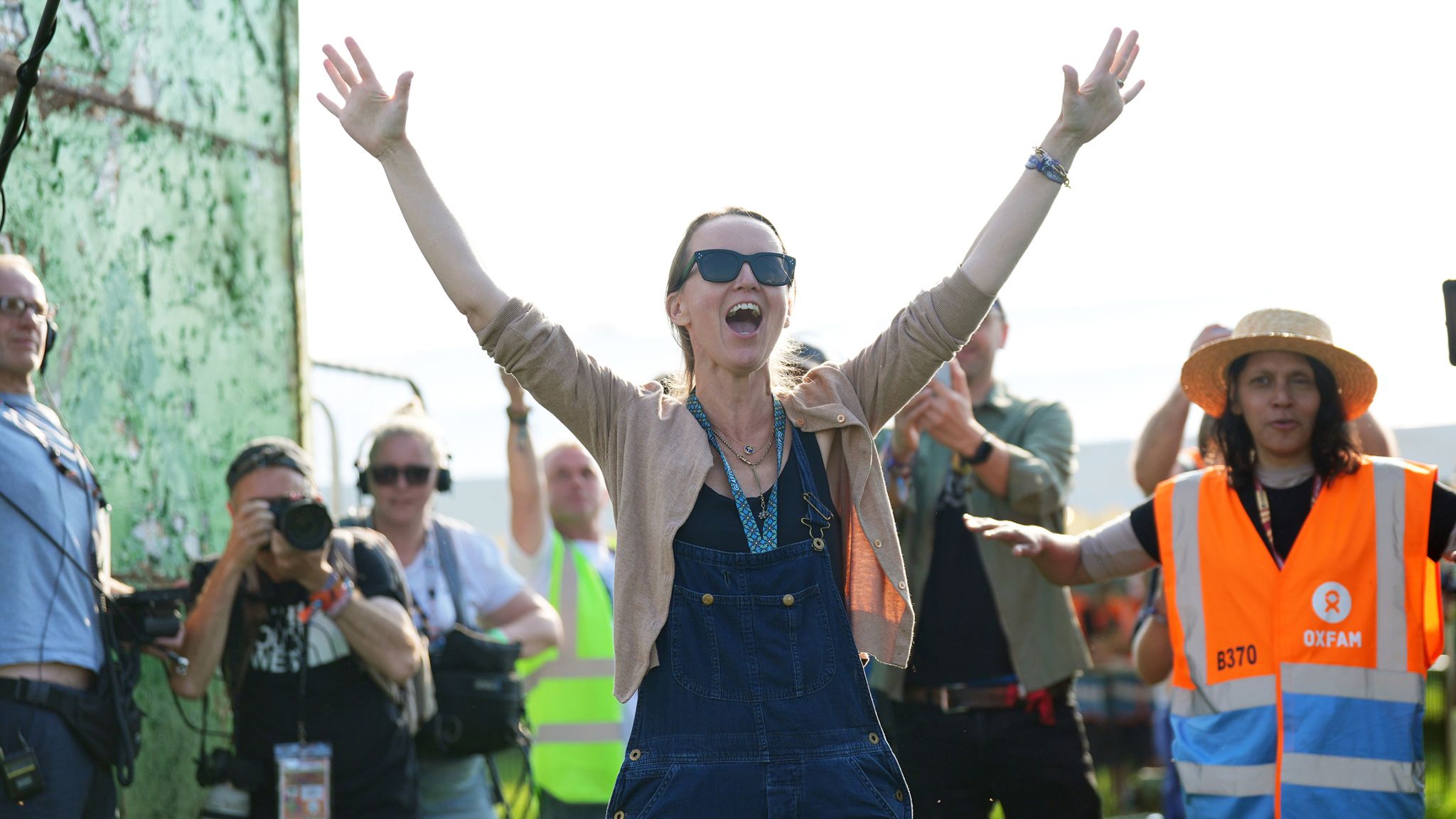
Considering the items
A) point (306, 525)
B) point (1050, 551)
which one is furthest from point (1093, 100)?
point (306, 525)

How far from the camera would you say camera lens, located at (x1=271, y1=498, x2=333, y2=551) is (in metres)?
4.43

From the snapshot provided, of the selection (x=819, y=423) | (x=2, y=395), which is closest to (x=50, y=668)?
(x=2, y=395)

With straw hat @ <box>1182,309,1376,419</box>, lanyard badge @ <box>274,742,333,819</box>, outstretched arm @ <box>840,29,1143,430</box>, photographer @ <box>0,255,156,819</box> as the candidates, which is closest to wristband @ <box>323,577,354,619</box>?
lanyard badge @ <box>274,742,333,819</box>

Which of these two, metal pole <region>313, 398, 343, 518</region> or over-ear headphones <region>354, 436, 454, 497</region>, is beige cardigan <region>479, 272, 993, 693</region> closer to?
over-ear headphones <region>354, 436, 454, 497</region>

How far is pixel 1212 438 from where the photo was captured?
4.40 meters

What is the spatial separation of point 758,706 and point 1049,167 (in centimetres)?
128

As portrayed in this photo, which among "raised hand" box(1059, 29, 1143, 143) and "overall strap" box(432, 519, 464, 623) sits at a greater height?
"raised hand" box(1059, 29, 1143, 143)

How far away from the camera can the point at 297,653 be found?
15.2 ft

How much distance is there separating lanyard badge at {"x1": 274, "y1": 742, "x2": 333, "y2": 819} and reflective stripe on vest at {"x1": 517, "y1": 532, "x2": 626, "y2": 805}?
1.60m

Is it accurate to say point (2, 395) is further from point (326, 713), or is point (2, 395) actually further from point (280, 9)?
point (280, 9)

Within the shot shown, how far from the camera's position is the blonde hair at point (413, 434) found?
5488mm

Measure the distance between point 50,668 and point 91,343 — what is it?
148cm

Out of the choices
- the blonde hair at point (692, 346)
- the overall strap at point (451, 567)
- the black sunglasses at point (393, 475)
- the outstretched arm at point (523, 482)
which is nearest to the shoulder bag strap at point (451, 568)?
the overall strap at point (451, 567)

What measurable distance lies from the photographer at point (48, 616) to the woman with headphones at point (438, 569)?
1290mm
